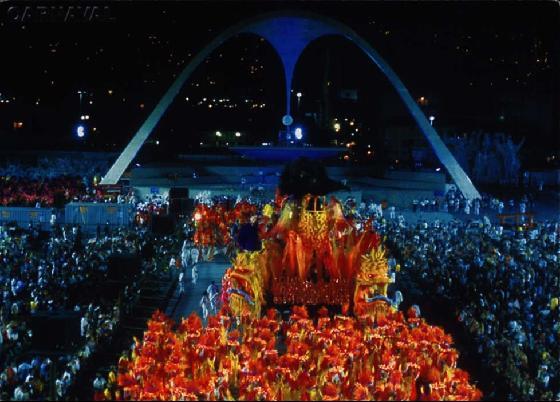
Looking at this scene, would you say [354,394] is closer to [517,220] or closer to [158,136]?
[517,220]

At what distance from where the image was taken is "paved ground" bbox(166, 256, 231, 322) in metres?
18.0

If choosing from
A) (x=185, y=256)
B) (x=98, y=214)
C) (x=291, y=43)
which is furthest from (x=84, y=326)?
(x=291, y=43)

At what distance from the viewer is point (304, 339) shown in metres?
13.6

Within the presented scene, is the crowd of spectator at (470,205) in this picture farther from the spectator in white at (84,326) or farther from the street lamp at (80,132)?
the street lamp at (80,132)

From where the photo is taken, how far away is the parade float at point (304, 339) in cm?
1145

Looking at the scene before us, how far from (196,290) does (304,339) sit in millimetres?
6673

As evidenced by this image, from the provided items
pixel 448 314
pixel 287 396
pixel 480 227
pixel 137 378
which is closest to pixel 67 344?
pixel 137 378

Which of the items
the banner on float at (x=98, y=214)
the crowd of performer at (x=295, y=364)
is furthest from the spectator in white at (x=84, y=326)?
the banner on float at (x=98, y=214)

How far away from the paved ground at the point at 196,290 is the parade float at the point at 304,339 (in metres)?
1.47

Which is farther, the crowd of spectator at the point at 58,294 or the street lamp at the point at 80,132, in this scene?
the street lamp at the point at 80,132

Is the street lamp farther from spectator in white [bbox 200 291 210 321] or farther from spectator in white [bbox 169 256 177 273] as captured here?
spectator in white [bbox 200 291 210 321]

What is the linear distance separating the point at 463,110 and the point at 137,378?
48.9m

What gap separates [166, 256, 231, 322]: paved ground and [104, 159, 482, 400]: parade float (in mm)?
1474

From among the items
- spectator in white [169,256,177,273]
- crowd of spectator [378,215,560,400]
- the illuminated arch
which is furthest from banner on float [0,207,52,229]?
crowd of spectator [378,215,560,400]
